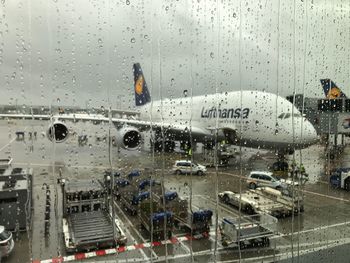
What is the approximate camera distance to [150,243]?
8820mm

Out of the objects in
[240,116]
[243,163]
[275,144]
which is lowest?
[243,163]

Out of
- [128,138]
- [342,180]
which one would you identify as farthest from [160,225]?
[342,180]

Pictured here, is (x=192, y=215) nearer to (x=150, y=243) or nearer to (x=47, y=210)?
(x=150, y=243)

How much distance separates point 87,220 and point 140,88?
87.4 ft

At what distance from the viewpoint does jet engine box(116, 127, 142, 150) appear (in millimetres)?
18219

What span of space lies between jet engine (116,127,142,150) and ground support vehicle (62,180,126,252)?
6440mm

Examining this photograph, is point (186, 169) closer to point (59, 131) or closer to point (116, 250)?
point (59, 131)

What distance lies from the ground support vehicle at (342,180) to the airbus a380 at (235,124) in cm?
230

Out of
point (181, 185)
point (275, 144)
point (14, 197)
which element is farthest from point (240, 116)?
point (14, 197)

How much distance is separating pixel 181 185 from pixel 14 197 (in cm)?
789

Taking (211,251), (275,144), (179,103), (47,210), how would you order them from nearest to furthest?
(211,251)
(47,210)
(275,144)
(179,103)

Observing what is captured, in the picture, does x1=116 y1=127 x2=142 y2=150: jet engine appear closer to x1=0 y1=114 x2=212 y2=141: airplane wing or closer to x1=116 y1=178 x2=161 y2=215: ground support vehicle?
x1=0 y1=114 x2=212 y2=141: airplane wing

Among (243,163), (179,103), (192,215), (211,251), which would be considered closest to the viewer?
(211,251)

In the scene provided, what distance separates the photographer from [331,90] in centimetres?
3300
